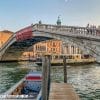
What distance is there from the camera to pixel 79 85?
2123 centimetres

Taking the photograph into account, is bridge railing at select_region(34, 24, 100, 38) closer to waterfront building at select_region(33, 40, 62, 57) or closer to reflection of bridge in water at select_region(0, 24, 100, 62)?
reflection of bridge in water at select_region(0, 24, 100, 62)

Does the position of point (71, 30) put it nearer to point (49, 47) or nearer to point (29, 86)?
point (29, 86)

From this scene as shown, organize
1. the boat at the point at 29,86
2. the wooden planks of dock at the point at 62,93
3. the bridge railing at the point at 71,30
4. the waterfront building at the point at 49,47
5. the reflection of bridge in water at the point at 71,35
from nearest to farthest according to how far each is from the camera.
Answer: the wooden planks of dock at the point at 62,93 < the boat at the point at 29,86 < the reflection of bridge in water at the point at 71,35 < the bridge railing at the point at 71,30 < the waterfront building at the point at 49,47

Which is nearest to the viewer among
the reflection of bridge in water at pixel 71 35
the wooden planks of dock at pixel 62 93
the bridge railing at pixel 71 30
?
the wooden planks of dock at pixel 62 93

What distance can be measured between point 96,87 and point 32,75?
388 cm

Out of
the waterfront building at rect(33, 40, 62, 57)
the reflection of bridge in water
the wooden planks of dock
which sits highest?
the waterfront building at rect(33, 40, 62, 57)

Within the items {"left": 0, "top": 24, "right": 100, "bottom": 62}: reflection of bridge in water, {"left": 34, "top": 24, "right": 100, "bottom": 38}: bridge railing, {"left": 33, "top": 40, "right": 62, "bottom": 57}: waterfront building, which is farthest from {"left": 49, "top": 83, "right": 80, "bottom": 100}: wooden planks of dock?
{"left": 33, "top": 40, "right": 62, "bottom": 57}: waterfront building

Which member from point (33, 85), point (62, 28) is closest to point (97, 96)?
point (33, 85)

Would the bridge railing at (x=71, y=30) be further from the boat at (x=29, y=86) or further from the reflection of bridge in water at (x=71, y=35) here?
the boat at (x=29, y=86)

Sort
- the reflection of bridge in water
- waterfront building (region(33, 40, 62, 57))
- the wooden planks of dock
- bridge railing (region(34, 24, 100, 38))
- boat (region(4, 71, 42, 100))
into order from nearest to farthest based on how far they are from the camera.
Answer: the wooden planks of dock
boat (region(4, 71, 42, 100))
the reflection of bridge in water
bridge railing (region(34, 24, 100, 38))
waterfront building (region(33, 40, 62, 57))

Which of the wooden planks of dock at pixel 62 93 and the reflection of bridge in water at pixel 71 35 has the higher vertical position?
the reflection of bridge in water at pixel 71 35

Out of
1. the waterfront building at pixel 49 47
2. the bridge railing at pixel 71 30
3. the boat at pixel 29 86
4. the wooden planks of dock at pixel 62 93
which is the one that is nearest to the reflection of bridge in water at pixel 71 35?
the bridge railing at pixel 71 30

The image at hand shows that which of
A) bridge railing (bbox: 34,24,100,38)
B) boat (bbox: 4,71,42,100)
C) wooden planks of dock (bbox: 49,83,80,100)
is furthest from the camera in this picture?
bridge railing (bbox: 34,24,100,38)

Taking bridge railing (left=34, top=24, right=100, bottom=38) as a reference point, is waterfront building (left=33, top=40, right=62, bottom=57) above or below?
above
